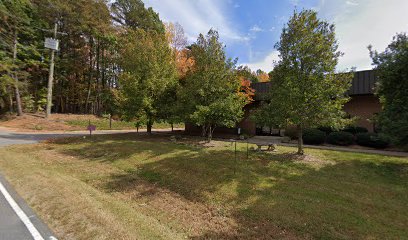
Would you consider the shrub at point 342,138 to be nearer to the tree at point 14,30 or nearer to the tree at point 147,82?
the tree at point 147,82

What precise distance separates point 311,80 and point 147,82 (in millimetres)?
10902

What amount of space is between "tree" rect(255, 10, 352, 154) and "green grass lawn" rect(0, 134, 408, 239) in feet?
6.83

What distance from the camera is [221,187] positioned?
7.95m

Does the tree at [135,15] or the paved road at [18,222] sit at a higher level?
the tree at [135,15]

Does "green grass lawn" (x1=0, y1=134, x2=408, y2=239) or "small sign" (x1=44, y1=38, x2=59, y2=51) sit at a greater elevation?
"small sign" (x1=44, y1=38, x2=59, y2=51)

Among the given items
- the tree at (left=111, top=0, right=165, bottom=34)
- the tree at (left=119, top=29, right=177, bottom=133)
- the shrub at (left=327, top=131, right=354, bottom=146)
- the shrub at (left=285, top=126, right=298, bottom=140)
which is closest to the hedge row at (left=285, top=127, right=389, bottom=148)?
the shrub at (left=327, top=131, right=354, bottom=146)

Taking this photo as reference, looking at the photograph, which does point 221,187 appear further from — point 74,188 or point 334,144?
point 334,144

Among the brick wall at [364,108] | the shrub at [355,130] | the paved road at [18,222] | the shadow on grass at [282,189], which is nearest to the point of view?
the paved road at [18,222]

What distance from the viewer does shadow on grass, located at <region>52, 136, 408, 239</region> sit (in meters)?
5.55

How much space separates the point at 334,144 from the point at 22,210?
643 inches

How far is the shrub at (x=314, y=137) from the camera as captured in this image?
604 inches

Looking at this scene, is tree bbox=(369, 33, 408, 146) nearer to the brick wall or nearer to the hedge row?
the hedge row

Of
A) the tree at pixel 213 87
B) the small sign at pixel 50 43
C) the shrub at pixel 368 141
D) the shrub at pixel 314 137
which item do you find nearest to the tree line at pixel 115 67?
the tree at pixel 213 87

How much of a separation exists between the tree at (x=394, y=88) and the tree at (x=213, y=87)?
6718 millimetres
